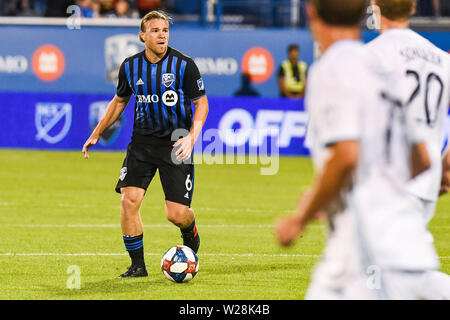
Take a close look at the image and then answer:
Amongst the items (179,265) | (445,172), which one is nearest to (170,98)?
(179,265)

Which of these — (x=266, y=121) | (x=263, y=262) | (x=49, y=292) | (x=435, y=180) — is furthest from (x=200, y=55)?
(x=435, y=180)

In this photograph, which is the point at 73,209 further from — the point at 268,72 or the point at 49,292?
the point at 268,72

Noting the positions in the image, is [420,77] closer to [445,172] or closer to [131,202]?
[445,172]

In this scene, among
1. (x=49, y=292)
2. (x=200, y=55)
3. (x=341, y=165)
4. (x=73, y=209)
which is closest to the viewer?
(x=341, y=165)

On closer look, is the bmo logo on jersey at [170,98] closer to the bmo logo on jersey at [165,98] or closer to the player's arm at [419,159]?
the bmo logo on jersey at [165,98]

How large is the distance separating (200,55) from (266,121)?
3745mm

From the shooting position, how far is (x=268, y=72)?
2364 cm

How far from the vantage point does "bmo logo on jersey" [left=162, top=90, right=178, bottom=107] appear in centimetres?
866

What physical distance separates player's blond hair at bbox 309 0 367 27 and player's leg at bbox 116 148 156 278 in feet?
14.9

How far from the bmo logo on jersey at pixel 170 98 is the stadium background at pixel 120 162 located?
5.16 feet

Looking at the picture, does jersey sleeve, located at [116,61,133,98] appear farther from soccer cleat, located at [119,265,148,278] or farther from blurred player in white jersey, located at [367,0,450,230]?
blurred player in white jersey, located at [367,0,450,230]

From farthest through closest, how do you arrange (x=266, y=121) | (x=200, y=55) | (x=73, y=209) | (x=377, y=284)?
(x=200, y=55)
(x=266, y=121)
(x=73, y=209)
(x=377, y=284)

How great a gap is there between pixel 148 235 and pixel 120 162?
8357 mm

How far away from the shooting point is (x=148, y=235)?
444 inches
